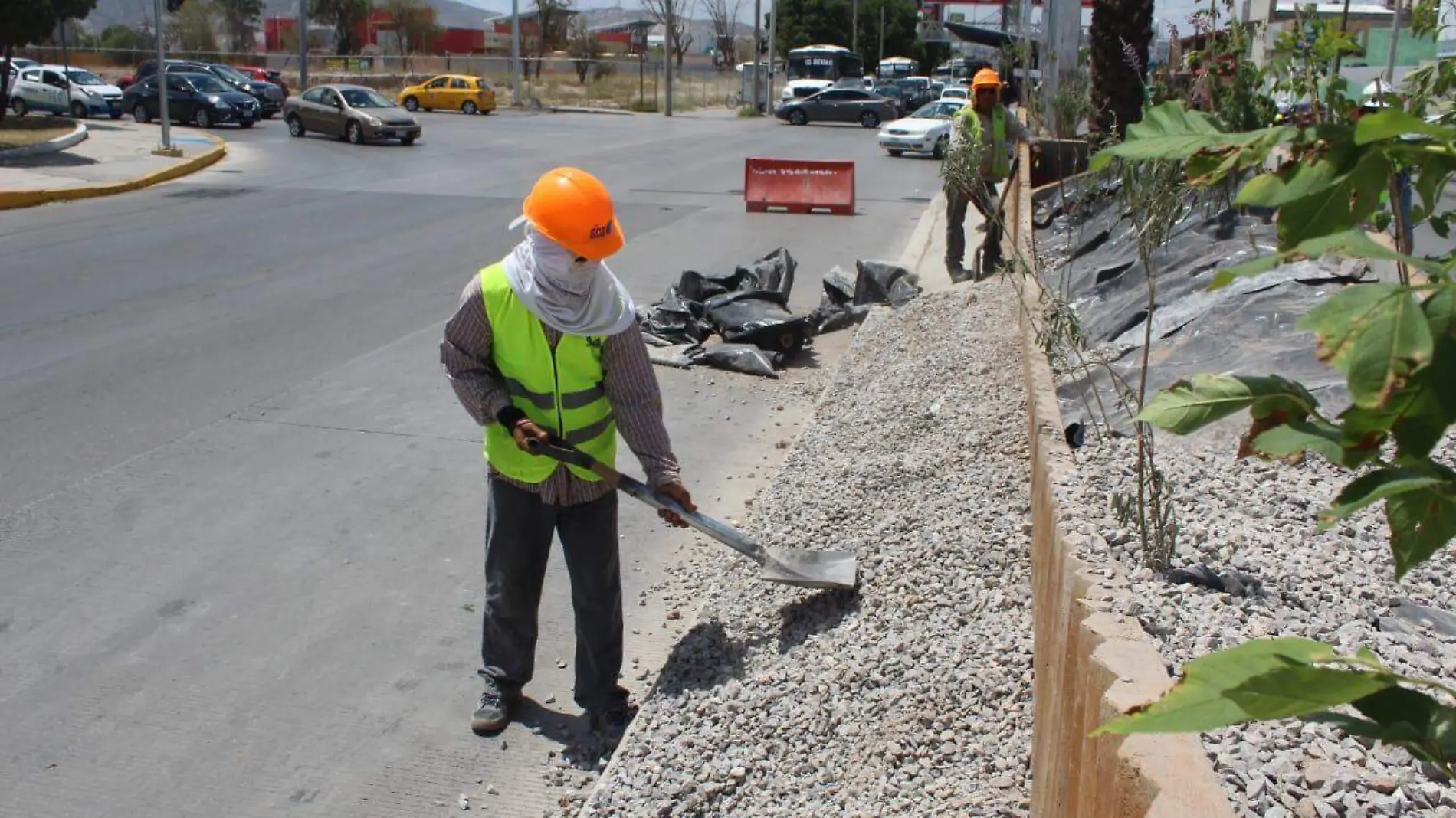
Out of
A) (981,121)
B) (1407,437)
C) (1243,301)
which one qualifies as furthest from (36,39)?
(1407,437)

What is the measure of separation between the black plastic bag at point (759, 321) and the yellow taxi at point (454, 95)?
39.1m

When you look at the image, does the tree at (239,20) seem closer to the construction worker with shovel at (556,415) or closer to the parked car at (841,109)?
the parked car at (841,109)

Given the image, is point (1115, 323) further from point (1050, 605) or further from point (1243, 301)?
point (1050, 605)

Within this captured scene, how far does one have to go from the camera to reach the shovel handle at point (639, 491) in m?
4.14

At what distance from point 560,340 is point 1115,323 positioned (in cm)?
449

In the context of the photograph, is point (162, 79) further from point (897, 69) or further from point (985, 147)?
point (897, 69)

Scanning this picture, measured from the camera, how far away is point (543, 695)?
15.5 ft

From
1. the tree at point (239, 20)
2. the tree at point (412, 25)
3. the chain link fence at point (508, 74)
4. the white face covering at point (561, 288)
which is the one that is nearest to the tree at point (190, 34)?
the tree at point (239, 20)

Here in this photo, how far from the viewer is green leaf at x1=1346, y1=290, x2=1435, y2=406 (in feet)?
3.38

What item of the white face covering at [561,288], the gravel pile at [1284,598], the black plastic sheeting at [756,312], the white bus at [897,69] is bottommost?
the black plastic sheeting at [756,312]

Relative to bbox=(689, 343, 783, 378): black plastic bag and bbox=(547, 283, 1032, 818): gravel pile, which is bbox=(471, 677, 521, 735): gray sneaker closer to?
bbox=(547, 283, 1032, 818): gravel pile

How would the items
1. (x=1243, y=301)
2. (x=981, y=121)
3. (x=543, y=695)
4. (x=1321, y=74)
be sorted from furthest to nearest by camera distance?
(x=981, y=121), (x=1243, y=301), (x=1321, y=74), (x=543, y=695)

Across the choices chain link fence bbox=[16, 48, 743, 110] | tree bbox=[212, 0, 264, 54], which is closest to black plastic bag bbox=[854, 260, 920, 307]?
chain link fence bbox=[16, 48, 743, 110]

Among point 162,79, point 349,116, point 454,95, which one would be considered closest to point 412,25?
point 454,95
